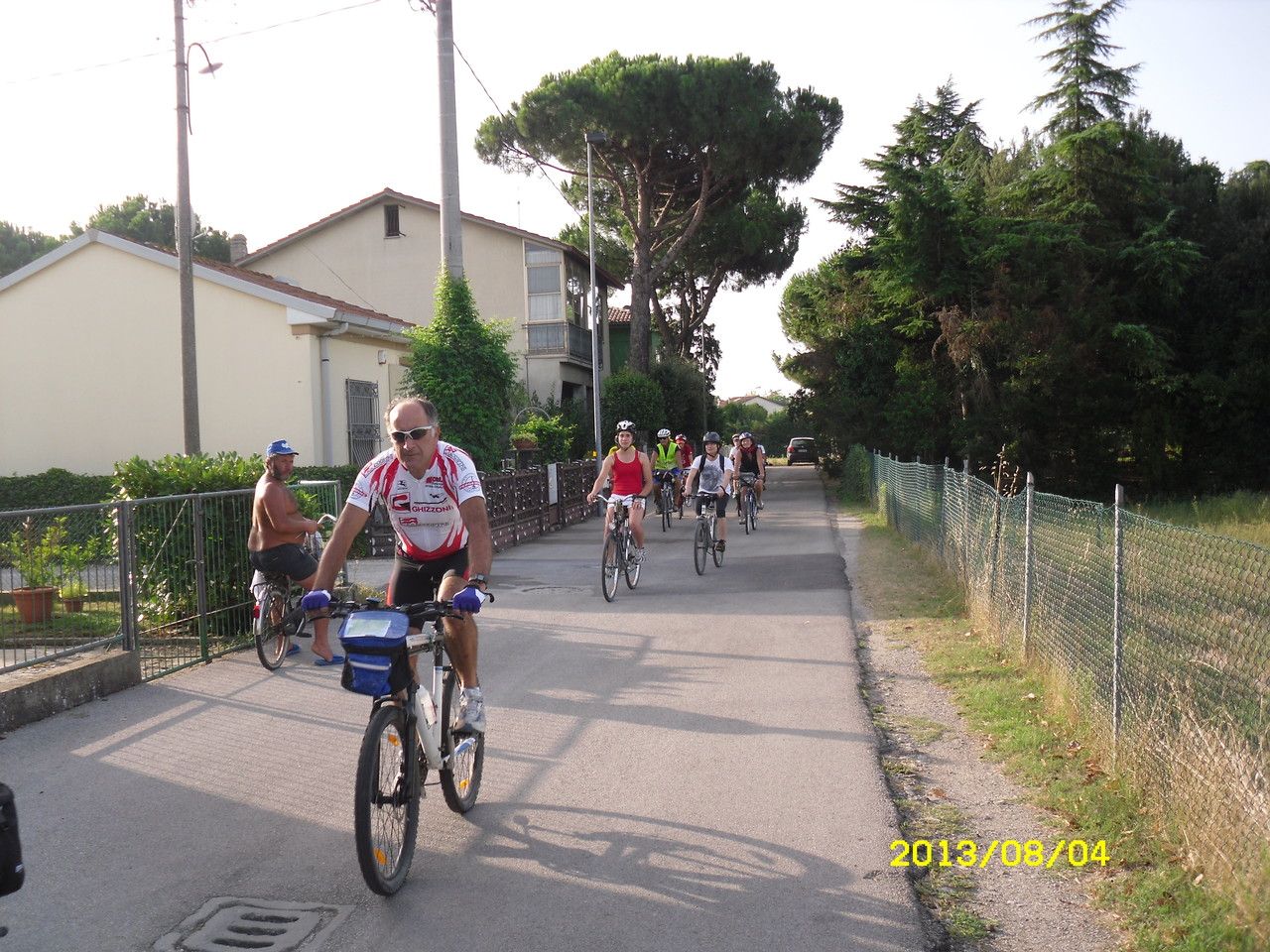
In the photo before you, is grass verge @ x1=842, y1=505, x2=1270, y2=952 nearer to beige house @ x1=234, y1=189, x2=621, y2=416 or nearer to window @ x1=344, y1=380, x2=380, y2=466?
window @ x1=344, y1=380, x2=380, y2=466

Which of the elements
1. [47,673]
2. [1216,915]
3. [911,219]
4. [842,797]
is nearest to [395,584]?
[842,797]

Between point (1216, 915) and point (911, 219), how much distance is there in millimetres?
29634

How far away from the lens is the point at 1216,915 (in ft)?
12.0

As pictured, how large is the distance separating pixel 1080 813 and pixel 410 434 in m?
3.41

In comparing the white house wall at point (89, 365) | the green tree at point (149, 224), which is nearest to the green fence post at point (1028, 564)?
the white house wall at point (89, 365)

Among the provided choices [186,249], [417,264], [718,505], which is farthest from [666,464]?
[417,264]

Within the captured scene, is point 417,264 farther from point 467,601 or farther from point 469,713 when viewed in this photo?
point 467,601

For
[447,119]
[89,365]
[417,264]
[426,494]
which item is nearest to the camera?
[426,494]

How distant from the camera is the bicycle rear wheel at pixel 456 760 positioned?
15.6 feet

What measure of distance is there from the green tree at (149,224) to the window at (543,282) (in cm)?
2458

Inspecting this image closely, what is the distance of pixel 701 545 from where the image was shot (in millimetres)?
14141

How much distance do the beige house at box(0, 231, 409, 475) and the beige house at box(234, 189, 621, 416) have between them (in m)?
13.4

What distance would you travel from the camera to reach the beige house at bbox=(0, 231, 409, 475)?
18.4 meters

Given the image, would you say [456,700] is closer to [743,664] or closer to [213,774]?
[213,774]
